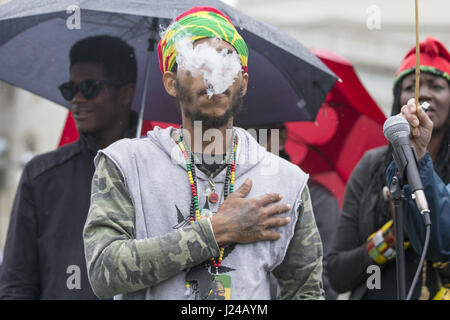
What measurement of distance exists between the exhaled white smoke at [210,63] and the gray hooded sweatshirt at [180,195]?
0.79 ft

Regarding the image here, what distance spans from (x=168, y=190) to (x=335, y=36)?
560 inches

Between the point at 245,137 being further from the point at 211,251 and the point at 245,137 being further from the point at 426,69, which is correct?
the point at 426,69

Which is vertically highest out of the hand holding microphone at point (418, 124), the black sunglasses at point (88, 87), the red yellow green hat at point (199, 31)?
the black sunglasses at point (88, 87)

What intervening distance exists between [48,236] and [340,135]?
228 centimetres

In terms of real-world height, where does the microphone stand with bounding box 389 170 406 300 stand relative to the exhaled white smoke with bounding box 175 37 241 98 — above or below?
below

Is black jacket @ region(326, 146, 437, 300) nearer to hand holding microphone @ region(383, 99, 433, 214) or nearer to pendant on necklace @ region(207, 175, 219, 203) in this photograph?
hand holding microphone @ region(383, 99, 433, 214)

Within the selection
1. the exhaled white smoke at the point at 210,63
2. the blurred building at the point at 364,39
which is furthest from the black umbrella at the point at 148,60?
the blurred building at the point at 364,39

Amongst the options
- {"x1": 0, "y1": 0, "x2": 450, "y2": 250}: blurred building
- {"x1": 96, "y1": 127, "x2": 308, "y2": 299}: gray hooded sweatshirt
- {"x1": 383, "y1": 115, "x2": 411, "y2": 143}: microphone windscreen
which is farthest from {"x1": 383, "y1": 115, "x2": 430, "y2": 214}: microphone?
{"x1": 0, "y1": 0, "x2": 450, "y2": 250}: blurred building

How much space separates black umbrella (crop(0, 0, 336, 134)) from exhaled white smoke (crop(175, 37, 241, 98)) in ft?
2.41

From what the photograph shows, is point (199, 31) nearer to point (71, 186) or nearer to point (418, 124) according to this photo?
point (418, 124)

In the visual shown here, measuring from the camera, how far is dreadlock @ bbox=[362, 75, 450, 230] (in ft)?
10.7

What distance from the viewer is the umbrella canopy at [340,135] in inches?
176

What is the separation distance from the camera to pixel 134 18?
3295 millimetres

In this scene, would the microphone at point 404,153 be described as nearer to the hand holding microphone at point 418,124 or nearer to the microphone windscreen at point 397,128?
the microphone windscreen at point 397,128
